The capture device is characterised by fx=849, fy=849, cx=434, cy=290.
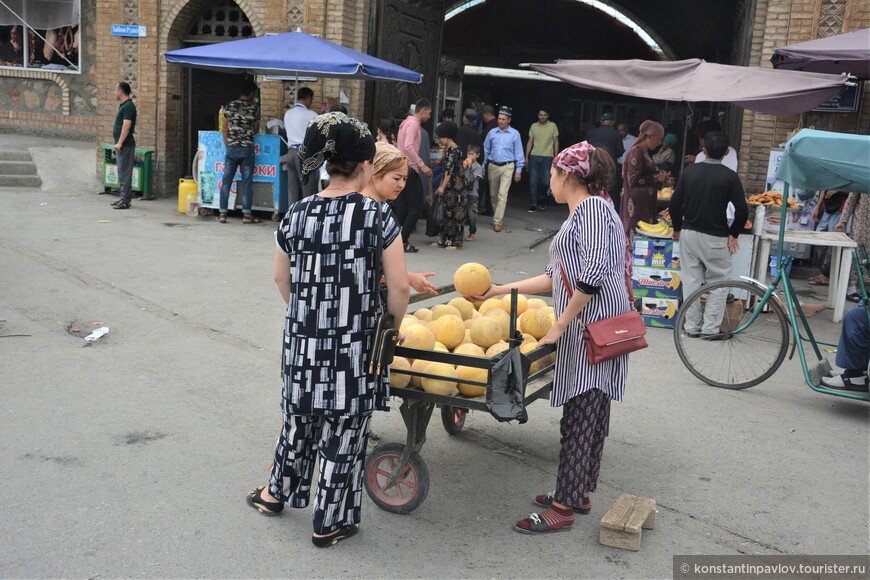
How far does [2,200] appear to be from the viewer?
1330 cm

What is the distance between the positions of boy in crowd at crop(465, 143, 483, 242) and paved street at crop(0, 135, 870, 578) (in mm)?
4636

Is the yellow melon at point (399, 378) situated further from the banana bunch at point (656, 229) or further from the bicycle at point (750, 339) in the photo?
the banana bunch at point (656, 229)

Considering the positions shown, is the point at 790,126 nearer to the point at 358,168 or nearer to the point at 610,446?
the point at 610,446

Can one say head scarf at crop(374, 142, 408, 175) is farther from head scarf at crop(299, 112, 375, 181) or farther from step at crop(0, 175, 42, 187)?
step at crop(0, 175, 42, 187)

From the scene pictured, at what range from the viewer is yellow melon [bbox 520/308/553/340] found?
4449 millimetres

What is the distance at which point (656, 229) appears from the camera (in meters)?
8.43

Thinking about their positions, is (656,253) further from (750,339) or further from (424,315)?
(424,315)

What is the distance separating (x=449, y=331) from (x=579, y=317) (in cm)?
67

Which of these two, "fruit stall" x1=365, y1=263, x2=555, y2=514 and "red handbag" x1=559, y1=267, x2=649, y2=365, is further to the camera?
"red handbag" x1=559, y1=267, x2=649, y2=365

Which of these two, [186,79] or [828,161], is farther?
[186,79]

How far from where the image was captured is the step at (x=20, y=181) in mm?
15055

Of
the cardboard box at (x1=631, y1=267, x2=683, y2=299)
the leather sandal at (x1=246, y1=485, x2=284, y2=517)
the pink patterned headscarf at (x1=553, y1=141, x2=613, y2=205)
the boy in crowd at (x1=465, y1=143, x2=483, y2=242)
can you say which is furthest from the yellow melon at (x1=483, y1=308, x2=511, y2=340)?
the boy in crowd at (x1=465, y1=143, x2=483, y2=242)

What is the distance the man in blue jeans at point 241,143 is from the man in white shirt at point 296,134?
507mm

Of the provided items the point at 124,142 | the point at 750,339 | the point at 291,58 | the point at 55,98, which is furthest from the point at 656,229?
the point at 55,98
